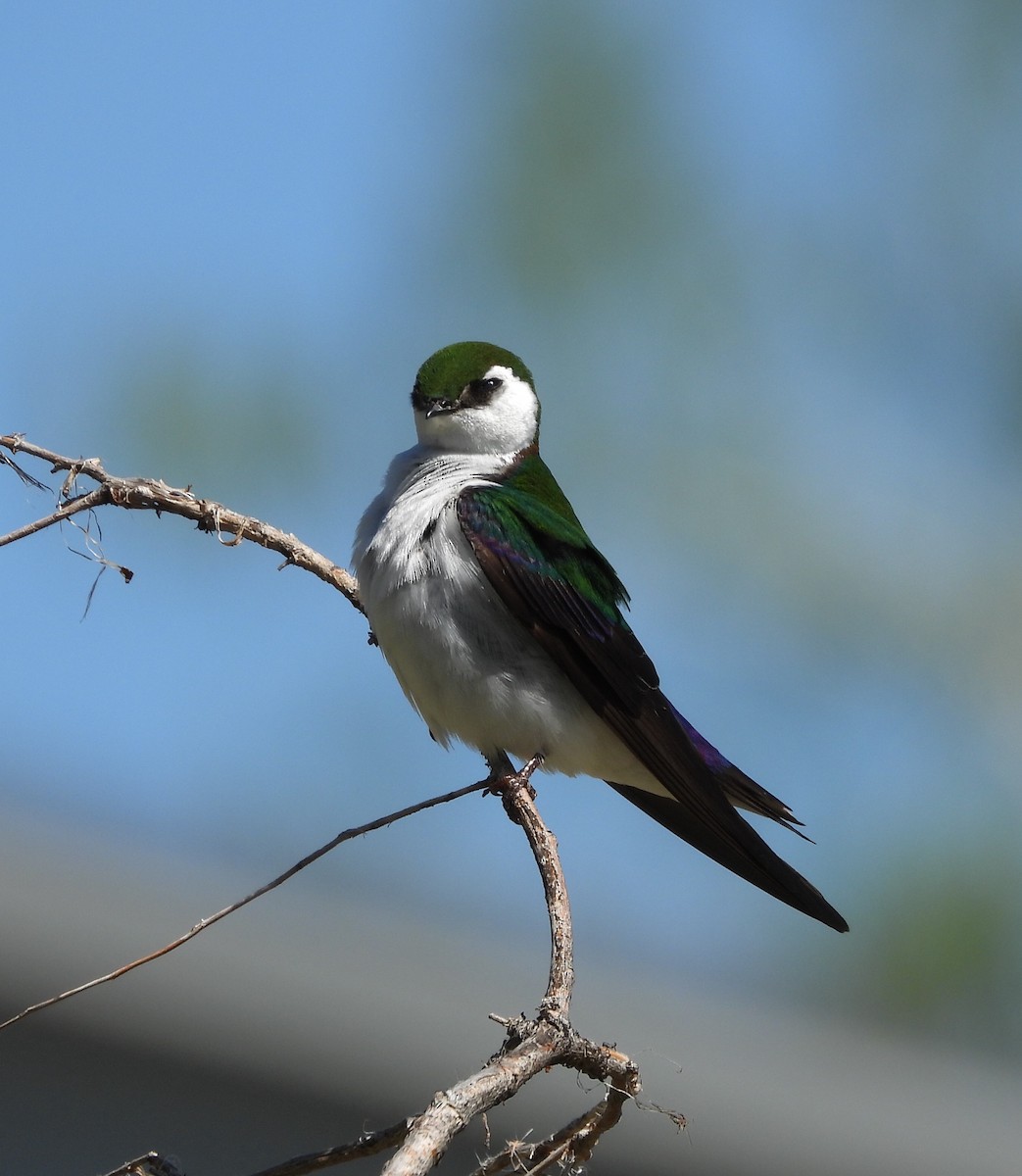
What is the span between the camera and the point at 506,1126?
5.67m

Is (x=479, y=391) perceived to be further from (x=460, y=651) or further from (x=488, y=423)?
(x=460, y=651)

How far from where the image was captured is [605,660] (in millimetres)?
3977

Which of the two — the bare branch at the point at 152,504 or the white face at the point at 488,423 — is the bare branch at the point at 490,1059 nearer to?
the bare branch at the point at 152,504

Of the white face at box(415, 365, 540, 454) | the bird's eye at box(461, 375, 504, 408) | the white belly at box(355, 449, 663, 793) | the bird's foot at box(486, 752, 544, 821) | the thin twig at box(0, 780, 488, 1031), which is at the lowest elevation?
the thin twig at box(0, 780, 488, 1031)

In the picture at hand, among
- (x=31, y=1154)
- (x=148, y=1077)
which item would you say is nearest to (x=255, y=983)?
(x=148, y=1077)

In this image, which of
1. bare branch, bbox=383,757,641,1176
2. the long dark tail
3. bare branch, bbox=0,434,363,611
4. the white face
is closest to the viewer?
bare branch, bbox=383,757,641,1176

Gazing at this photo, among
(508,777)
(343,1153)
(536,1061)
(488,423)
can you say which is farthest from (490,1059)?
(488,423)

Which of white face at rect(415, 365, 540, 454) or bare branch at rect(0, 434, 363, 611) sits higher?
white face at rect(415, 365, 540, 454)

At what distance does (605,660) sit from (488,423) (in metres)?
0.94

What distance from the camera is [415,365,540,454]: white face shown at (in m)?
4.54

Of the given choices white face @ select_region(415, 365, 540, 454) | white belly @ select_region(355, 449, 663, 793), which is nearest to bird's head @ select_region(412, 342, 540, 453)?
white face @ select_region(415, 365, 540, 454)

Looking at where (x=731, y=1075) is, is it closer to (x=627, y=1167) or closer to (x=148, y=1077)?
(x=627, y=1167)

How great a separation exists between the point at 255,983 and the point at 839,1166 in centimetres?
248

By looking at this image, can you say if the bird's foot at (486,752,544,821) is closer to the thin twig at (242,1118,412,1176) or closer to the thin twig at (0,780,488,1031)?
the thin twig at (0,780,488,1031)
